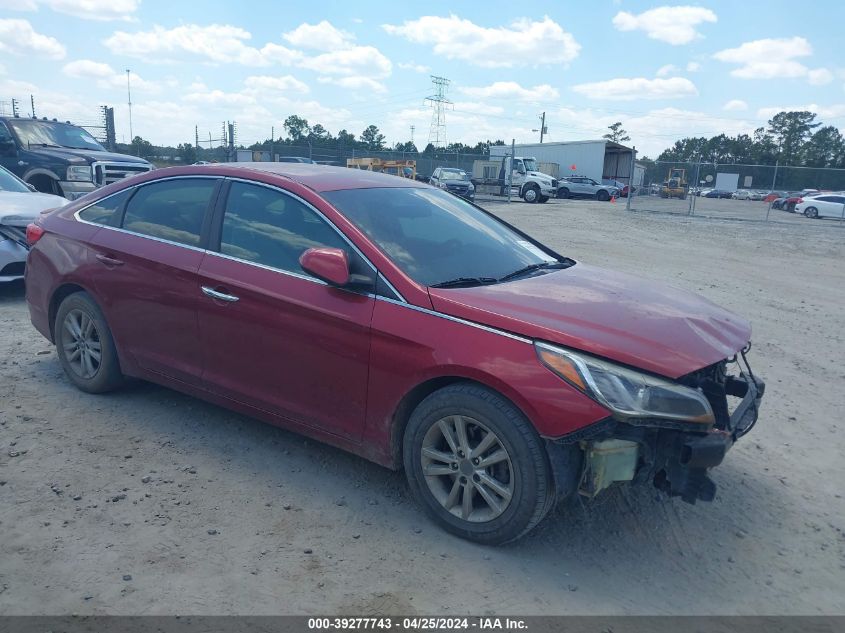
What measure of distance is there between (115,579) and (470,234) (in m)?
2.67

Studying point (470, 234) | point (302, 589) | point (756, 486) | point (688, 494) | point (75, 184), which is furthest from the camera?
point (75, 184)

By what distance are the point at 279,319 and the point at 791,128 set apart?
9552 centimetres

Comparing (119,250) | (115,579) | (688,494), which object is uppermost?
(119,250)

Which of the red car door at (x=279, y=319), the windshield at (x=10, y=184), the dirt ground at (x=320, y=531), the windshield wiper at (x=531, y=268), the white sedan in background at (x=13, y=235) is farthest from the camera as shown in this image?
the windshield at (x=10, y=184)

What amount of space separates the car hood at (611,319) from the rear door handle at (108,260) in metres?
2.32

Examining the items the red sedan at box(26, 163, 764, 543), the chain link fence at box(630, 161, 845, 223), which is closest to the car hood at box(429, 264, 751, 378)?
the red sedan at box(26, 163, 764, 543)

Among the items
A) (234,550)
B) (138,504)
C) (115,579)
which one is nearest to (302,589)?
(234,550)

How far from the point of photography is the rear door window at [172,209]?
434 centimetres

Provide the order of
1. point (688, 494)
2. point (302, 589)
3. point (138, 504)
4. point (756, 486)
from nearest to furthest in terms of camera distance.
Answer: point (302, 589), point (688, 494), point (138, 504), point (756, 486)

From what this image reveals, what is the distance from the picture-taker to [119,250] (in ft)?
15.0

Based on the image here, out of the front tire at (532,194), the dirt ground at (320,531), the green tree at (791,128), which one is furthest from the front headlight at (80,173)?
the green tree at (791,128)

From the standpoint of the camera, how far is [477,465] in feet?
10.6

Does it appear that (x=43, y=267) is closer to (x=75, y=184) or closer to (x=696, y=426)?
Result: (x=696, y=426)

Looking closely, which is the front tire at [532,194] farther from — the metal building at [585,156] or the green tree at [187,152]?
the green tree at [187,152]
